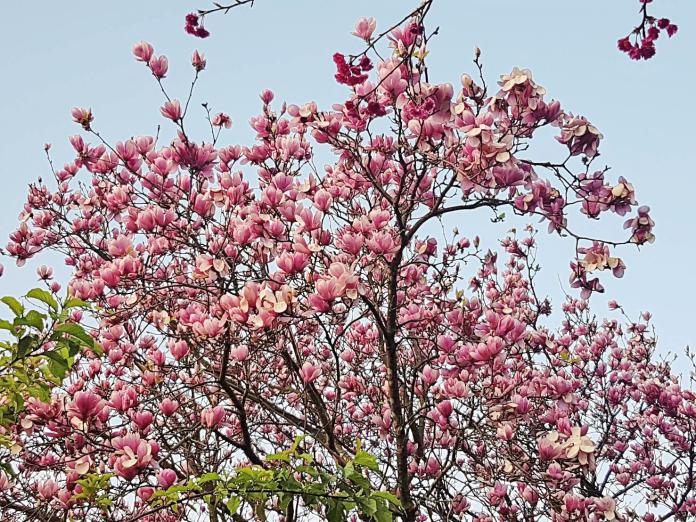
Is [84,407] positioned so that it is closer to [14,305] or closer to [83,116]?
[14,305]

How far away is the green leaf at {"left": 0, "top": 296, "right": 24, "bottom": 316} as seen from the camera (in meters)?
1.91

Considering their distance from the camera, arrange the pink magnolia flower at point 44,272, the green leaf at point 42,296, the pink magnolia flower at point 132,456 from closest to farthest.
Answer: the green leaf at point 42,296 → the pink magnolia flower at point 132,456 → the pink magnolia flower at point 44,272

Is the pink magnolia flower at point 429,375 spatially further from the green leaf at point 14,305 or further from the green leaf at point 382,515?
the green leaf at point 14,305

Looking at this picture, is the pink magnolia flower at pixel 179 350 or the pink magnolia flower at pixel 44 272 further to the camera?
the pink magnolia flower at pixel 44 272

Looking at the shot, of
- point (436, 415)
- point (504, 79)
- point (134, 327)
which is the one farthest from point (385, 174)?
point (134, 327)

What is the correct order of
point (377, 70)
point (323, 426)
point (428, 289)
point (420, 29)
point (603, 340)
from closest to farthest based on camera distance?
1. point (420, 29)
2. point (377, 70)
3. point (323, 426)
4. point (428, 289)
5. point (603, 340)

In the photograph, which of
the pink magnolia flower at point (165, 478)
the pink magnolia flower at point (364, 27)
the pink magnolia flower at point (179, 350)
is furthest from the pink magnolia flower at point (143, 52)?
the pink magnolia flower at point (165, 478)

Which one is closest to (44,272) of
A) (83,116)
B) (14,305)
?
(83,116)

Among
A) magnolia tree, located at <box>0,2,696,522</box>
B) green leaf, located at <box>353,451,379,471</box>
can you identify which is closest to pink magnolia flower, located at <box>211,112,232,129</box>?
magnolia tree, located at <box>0,2,696,522</box>

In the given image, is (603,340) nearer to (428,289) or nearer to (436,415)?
(428,289)

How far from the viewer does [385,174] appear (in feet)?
11.7

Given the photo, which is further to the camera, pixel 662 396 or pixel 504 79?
pixel 662 396

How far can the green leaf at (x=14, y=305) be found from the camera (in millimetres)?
1912

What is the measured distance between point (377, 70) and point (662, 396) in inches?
164
